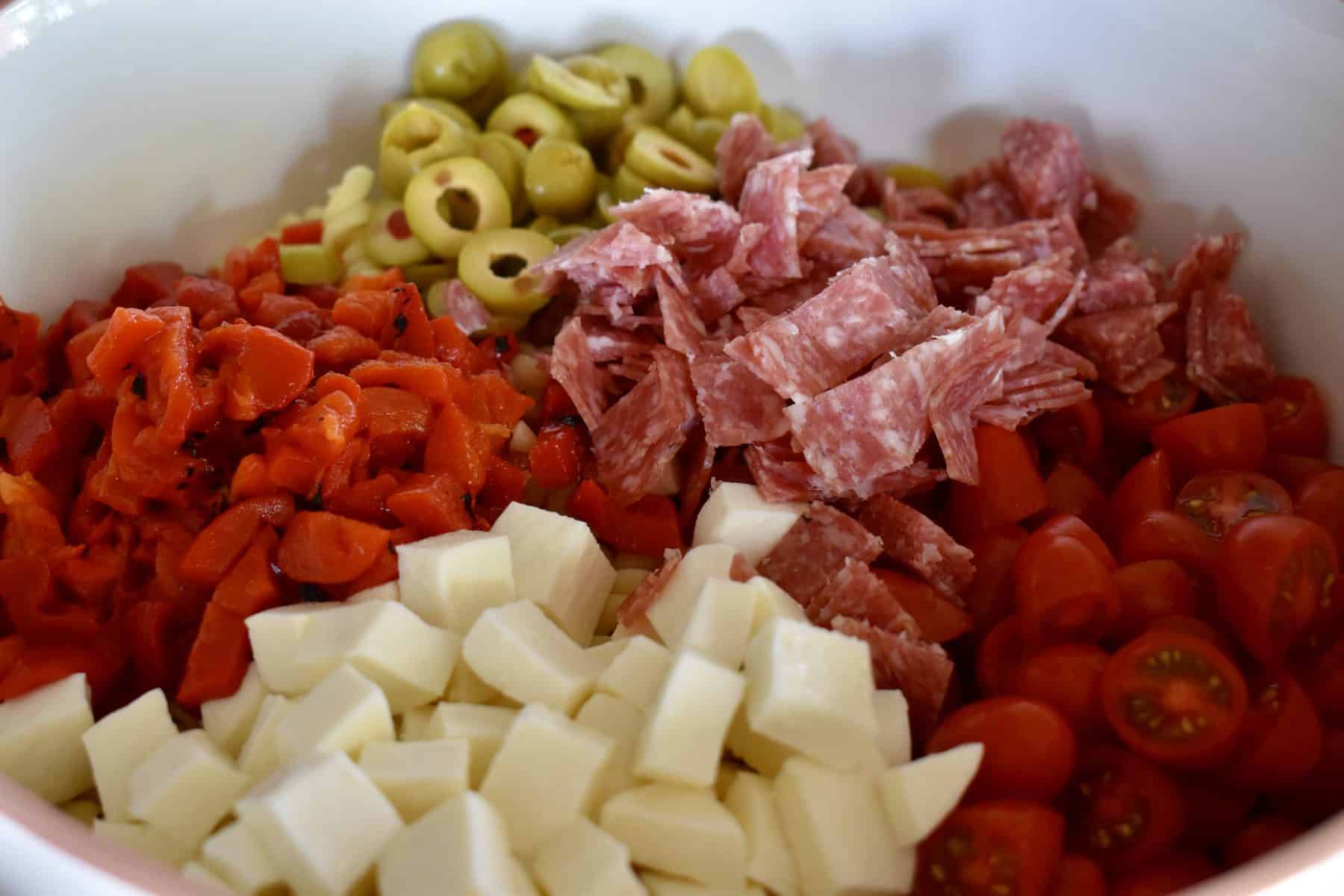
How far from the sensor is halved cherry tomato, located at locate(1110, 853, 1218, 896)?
1494 mm

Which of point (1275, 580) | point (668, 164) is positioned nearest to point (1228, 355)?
point (1275, 580)

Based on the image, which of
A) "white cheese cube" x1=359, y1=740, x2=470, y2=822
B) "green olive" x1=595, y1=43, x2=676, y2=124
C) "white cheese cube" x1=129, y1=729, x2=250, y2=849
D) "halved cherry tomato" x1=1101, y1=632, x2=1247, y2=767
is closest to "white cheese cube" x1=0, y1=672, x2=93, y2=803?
"white cheese cube" x1=129, y1=729, x2=250, y2=849

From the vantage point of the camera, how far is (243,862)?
4.69ft

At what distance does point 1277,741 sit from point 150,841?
1711mm

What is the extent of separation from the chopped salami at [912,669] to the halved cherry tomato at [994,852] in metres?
0.26

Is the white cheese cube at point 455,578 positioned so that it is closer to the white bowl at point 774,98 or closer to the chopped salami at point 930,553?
the chopped salami at point 930,553

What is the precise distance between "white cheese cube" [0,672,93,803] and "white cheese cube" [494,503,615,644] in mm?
747

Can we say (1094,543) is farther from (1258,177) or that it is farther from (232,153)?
(232,153)

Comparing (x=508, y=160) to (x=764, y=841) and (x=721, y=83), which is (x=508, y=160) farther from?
(x=764, y=841)

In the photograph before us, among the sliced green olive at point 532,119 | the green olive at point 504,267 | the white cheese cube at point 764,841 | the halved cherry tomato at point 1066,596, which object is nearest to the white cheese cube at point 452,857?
the white cheese cube at point 764,841

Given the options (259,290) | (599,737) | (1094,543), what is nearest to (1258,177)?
(1094,543)

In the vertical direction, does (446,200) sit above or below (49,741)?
above

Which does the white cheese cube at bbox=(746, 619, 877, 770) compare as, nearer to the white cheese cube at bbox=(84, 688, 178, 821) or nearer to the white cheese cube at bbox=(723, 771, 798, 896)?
the white cheese cube at bbox=(723, 771, 798, 896)

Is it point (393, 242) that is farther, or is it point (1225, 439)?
point (393, 242)
